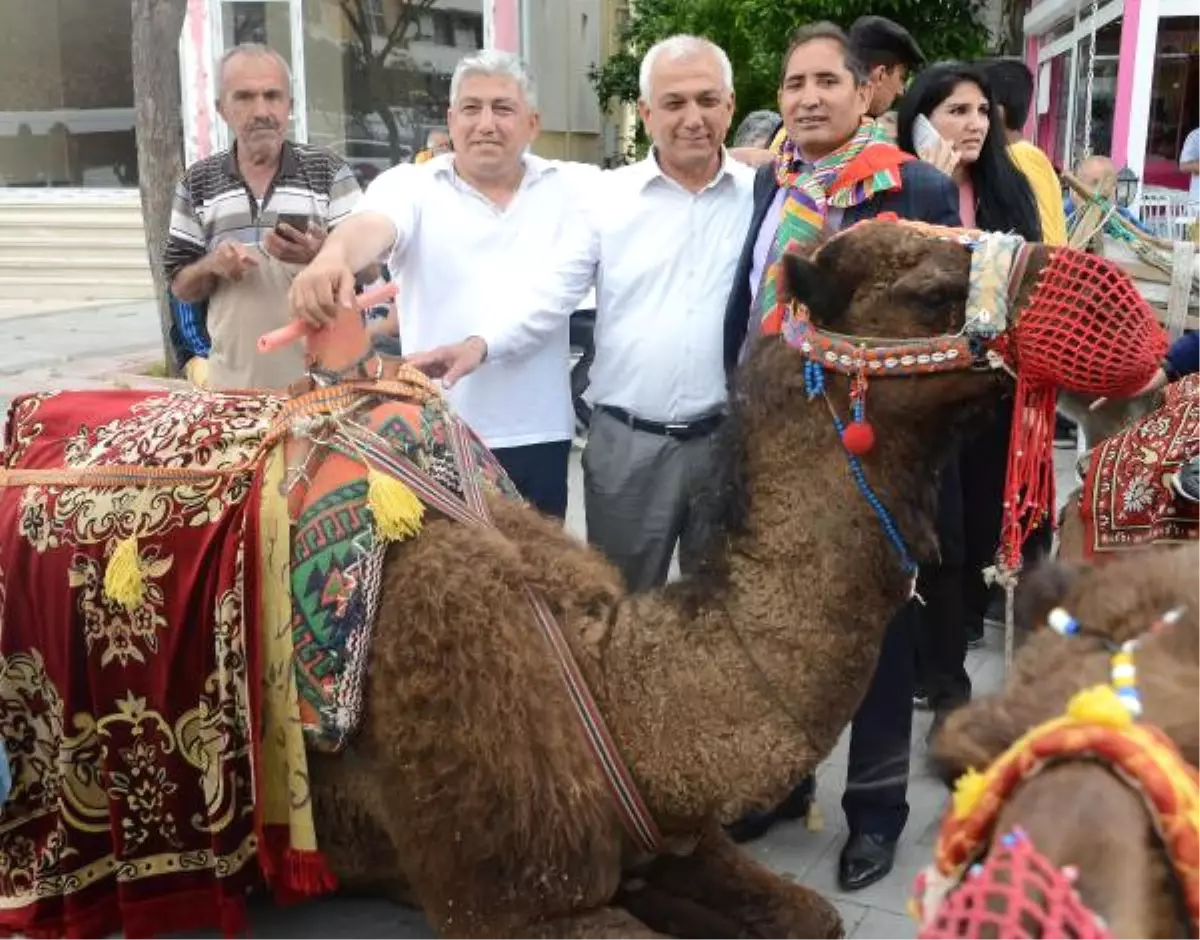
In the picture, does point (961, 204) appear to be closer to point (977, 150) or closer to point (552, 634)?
point (977, 150)

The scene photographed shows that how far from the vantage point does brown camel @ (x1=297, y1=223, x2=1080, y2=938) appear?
2.35 meters

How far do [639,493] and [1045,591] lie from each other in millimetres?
2318

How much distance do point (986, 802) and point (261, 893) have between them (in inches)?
111

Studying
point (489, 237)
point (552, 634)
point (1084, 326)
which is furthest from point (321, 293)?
point (1084, 326)

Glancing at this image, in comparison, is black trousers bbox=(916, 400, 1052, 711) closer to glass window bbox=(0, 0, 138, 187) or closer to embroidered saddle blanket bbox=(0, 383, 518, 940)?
embroidered saddle blanket bbox=(0, 383, 518, 940)

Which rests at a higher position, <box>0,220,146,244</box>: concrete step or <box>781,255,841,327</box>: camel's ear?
<box>781,255,841,327</box>: camel's ear

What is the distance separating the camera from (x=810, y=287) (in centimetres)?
238

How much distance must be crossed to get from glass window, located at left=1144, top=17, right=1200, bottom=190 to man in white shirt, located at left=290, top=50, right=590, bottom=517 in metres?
10.9

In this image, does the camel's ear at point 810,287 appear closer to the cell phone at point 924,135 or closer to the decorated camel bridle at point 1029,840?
the decorated camel bridle at point 1029,840

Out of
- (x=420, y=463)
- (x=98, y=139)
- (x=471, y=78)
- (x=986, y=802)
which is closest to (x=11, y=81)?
(x=98, y=139)

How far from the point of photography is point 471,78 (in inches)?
139

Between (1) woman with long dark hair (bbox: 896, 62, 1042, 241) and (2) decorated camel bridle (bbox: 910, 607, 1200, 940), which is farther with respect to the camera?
(1) woman with long dark hair (bbox: 896, 62, 1042, 241)

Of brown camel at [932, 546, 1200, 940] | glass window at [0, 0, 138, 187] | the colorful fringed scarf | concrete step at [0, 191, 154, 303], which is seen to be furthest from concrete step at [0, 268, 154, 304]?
brown camel at [932, 546, 1200, 940]

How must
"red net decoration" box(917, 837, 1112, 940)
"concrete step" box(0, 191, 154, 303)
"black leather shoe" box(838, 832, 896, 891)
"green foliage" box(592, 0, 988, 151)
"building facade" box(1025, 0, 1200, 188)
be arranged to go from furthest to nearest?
1. "concrete step" box(0, 191, 154, 303)
2. "building facade" box(1025, 0, 1200, 188)
3. "green foliage" box(592, 0, 988, 151)
4. "black leather shoe" box(838, 832, 896, 891)
5. "red net decoration" box(917, 837, 1112, 940)
